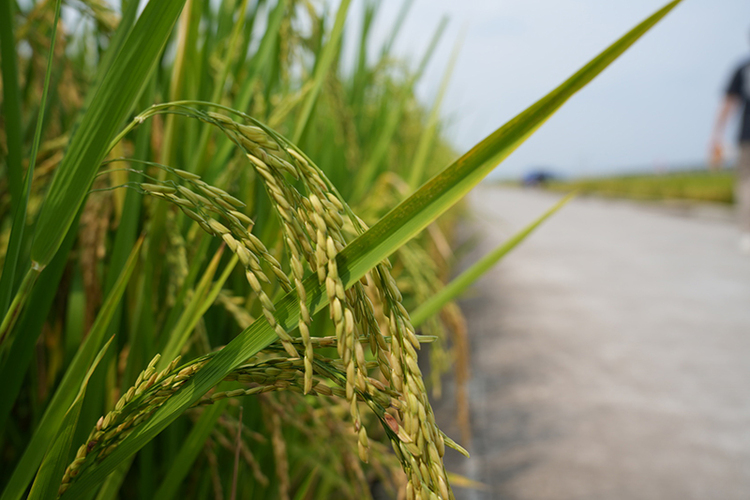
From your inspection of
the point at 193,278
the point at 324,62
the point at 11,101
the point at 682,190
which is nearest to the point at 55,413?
the point at 193,278

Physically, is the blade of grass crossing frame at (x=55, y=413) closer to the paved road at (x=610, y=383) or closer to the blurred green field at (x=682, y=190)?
the paved road at (x=610, y=383)

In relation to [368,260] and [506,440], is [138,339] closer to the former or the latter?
[368,260]

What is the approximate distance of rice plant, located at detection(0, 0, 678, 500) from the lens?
0.96ft

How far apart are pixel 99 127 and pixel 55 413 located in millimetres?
248

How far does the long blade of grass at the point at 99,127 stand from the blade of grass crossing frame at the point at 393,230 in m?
0.15

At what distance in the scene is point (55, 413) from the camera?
408 mm

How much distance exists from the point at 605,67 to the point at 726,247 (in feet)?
17.2

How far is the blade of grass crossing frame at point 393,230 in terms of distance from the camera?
12.5 inches

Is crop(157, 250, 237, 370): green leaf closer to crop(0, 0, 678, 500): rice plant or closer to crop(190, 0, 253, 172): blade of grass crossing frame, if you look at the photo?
crop(0, 0, 678, 500): rice plant

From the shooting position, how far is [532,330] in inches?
96.3

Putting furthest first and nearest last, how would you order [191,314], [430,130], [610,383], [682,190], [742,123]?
[682,190] → [742,123] → [610,383] → [430,130] → [191,314]

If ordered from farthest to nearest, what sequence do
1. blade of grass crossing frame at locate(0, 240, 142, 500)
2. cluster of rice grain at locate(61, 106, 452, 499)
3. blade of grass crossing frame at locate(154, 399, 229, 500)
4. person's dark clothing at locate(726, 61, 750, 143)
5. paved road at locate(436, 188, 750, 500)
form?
person's dark clothing at locate(726, 61, 750, 143) < paved road at locate(436, 188, 750, 500) < blade of grass crossing frame at locate(154, 399, 229, 500) < blade of grass crossing frame at locate(0, 240, 142, 500) < cluster of rice grain at locate(61, 106, 452, 499)

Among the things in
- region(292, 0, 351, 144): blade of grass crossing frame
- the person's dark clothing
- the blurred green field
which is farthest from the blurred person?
region(292, 0, 351, 144): blade of grass crossing frame

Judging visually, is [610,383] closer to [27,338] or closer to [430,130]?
[430,130]
